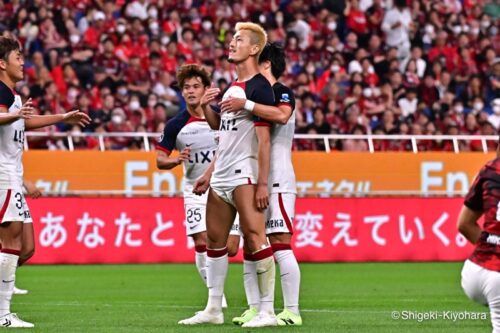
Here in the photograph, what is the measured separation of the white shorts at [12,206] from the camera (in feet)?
34.9

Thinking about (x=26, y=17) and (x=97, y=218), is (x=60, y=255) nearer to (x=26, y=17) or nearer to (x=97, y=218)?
(x=97, y=218)

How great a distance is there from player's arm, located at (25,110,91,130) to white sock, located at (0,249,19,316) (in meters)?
1.23

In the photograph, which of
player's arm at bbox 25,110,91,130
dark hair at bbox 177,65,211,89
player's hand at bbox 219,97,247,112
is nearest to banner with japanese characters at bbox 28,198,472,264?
dark hair at bbox 177,65,211,89

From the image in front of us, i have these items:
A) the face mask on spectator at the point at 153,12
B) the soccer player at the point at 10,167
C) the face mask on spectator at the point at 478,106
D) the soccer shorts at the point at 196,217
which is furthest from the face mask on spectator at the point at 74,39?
the soccer player at the point at 10,167

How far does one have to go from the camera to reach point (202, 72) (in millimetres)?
12180

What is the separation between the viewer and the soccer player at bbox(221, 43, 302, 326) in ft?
33.3

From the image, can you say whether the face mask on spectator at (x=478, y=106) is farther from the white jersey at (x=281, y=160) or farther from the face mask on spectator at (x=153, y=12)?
the white jersey at (x=281, y=160)

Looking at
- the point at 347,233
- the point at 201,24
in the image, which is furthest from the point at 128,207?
the point at 201,24

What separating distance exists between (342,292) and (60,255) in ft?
25.1

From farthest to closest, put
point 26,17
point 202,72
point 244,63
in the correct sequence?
point 26,17 → point 202,72 → point 244,63

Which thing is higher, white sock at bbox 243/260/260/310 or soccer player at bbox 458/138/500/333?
soccer player at bbox 458/138/500/333

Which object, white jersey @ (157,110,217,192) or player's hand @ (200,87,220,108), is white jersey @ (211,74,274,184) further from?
white jersey @ (157,110,217,192)

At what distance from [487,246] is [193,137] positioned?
6.08 metres

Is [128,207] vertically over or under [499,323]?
under
